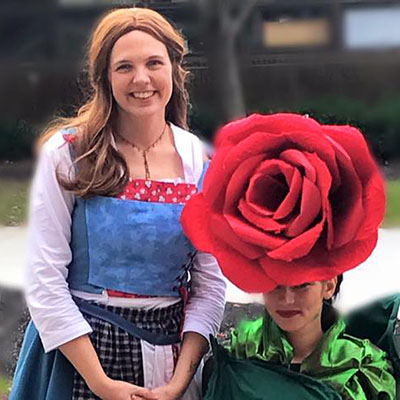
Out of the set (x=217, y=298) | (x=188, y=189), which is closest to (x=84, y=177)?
(x=188, y=189)

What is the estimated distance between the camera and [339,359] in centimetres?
117

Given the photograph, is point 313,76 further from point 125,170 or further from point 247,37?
point 125,170

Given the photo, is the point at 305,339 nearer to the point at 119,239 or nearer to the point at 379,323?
the point at 379,323

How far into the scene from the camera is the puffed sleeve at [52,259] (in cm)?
131

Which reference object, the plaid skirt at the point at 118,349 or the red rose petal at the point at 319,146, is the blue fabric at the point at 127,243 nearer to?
the plaid skirt at the point at 118,349

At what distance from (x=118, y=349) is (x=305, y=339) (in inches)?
12.3

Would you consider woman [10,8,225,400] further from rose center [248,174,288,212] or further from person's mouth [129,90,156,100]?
rose center [248,174,288,212]

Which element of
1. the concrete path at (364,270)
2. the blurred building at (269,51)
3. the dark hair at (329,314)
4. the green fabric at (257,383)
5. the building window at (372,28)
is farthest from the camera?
the building window at (372,28)

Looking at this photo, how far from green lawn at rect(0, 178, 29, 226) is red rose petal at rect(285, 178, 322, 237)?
481 cm

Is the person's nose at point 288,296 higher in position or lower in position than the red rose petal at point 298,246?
lower

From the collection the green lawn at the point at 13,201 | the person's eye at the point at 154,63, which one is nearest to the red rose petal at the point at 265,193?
the person's eye at the point at 154,63

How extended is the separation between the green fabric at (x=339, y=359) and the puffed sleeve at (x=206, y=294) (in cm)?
15

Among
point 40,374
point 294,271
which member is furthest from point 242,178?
point 40,374

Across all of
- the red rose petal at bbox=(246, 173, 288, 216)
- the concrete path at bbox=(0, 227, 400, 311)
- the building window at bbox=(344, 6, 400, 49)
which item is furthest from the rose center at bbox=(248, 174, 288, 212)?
the building window at bbox=(344, 6, 400, 49)
